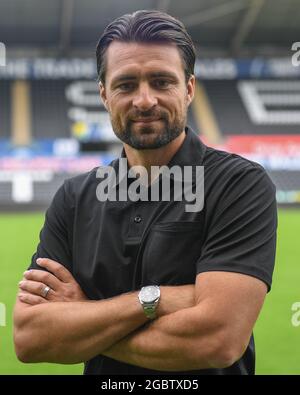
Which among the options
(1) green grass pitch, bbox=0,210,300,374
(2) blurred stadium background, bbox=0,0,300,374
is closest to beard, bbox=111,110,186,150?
(1) green grass pitch, bbox=0,210,300,374

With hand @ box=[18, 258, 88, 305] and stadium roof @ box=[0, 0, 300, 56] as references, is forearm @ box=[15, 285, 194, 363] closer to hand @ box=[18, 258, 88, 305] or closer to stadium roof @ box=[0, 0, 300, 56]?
hand @ box=[18, 258, 88, 305]

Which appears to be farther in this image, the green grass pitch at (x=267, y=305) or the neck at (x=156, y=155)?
the green grass pitch at (x=267, y=305)

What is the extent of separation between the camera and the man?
1838mm

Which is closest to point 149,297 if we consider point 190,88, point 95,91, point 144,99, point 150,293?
point 150,293

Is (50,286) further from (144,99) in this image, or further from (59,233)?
(144,99)

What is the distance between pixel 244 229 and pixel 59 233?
0.60 meters

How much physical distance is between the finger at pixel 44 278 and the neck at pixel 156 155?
0.44 metres

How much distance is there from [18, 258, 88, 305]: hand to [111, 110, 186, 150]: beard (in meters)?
0.45

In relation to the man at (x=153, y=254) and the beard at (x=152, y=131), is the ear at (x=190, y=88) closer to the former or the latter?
the man at (x=153, y=254)

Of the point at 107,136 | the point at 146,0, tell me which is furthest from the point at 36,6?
A: the point at 107,136

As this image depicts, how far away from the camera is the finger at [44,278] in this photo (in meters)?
2.04

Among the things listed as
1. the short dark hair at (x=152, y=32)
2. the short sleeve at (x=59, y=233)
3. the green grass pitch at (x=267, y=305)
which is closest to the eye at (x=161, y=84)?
the short dark hair at (x=152, y=32)

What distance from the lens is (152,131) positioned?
1964 millimetres

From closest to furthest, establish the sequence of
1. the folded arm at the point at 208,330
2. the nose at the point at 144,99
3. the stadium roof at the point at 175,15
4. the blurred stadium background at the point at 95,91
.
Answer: the folded arm at the point at 208,330 → the nose at the point at 144,99 → the stadium roof at the point at 175,15 → the blurred stadium background at the point at 95,91
